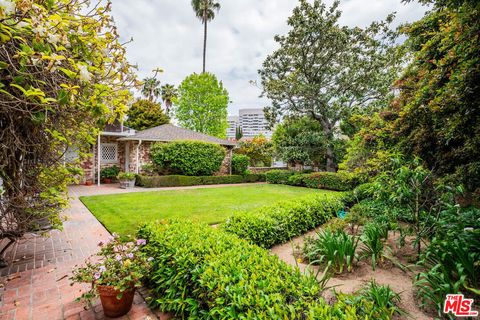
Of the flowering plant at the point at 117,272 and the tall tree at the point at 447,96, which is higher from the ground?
the tall tree at the point at 447,96

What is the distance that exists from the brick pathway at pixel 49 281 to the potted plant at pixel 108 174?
9773mm

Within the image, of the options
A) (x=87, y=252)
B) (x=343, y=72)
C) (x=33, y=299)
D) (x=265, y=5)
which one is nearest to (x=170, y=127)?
(x=265, y=5)

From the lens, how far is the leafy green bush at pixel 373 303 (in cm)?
177

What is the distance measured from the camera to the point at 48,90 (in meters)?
2.01

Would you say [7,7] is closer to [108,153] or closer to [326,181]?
[326,181]

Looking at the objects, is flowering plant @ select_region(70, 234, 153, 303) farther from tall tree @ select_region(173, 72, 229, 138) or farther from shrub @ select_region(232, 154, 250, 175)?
tall tree @ select_region(173, 72, 229, 138)

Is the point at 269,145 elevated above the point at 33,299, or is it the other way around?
the point at 269,145

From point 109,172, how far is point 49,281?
40.2 feet

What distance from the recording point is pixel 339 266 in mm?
3266

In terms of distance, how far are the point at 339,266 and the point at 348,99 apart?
13.7m

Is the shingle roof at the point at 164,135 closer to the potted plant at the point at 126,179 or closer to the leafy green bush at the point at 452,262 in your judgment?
the potted plant at the point at 126,179

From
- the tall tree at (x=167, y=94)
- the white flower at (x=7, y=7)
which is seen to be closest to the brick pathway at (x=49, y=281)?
the white flower at (x=7, y=7)

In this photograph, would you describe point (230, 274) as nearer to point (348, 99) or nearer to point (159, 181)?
point (159, 181)

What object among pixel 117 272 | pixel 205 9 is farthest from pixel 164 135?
pixel 205 9
